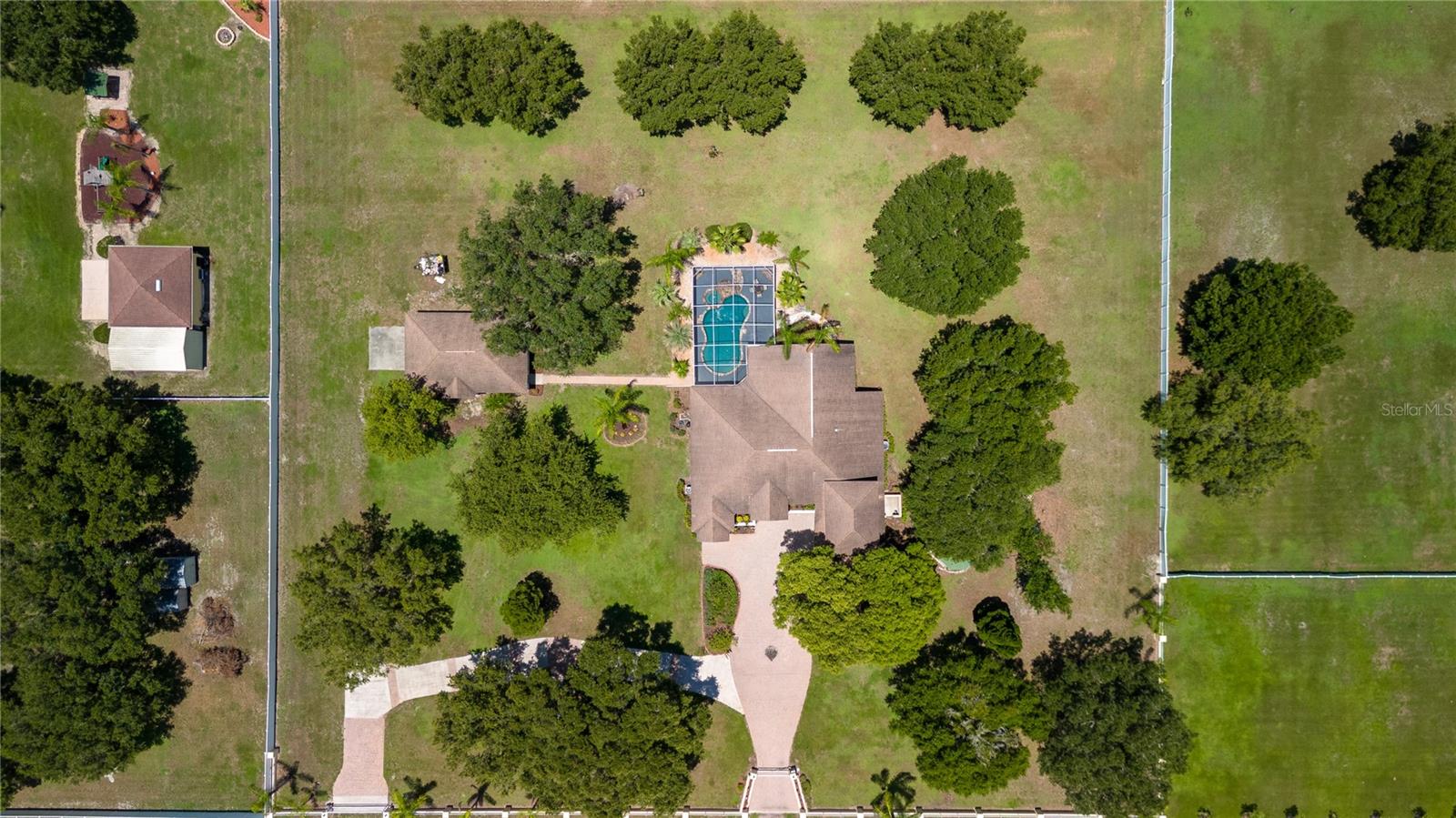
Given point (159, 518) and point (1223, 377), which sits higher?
point (1223, 377)

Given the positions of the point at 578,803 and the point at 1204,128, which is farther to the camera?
the point at 1204,128

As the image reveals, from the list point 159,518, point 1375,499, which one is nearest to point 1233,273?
point 1375,499

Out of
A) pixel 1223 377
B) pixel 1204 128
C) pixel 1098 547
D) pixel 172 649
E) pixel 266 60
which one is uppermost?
pixel 266 60

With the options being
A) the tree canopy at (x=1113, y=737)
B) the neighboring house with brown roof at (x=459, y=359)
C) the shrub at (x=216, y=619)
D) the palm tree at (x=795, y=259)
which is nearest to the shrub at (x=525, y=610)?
the neighboring house with brown roof at (x=459, y=359)

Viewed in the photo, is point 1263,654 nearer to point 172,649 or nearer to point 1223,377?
point 1223,377

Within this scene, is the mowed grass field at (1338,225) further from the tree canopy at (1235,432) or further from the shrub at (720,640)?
the shrub at (720,640)

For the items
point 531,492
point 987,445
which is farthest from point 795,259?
point 531,492
